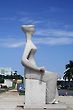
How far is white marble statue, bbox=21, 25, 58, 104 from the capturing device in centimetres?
1994

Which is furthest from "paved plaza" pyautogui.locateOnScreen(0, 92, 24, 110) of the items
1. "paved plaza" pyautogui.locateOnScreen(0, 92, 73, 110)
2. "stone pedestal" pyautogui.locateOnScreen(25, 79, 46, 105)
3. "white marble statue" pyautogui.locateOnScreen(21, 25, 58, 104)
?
"white marble statue" pyautogui.locateOnScreen(21, 25, 58, 104)

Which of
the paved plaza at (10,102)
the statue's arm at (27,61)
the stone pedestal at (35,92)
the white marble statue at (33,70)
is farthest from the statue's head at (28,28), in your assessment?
the paved plaza at (10,102)

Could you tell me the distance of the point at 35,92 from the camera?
19.7 meters

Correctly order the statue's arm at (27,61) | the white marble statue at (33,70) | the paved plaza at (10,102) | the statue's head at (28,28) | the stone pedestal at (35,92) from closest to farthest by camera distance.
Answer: the stone pedestal at (35,92) < the statue's arm at (27,61) < the white marble statue at (33,70) < the statue's head at (28,28) < the paved plaza at (10,102)

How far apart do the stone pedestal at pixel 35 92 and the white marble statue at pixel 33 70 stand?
17.4 inches

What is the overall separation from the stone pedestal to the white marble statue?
0.44 meters

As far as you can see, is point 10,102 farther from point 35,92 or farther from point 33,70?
point 35,92

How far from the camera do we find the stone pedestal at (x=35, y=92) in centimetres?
1958

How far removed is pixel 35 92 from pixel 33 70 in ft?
3.93

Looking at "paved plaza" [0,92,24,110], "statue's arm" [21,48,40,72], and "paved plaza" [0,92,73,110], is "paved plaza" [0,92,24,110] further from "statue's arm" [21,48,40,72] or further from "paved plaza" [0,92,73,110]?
"statue's arm" [21,48,40,72]

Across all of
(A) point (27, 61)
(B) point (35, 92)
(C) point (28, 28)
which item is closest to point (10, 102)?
(B) point (35, 92)

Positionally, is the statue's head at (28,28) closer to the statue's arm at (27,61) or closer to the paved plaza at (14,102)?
the statue's arm at (27,61)

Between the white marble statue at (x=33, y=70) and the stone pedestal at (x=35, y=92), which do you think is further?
the white marble statue at (x=33, y=70)

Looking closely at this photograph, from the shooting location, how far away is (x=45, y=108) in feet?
62.5
